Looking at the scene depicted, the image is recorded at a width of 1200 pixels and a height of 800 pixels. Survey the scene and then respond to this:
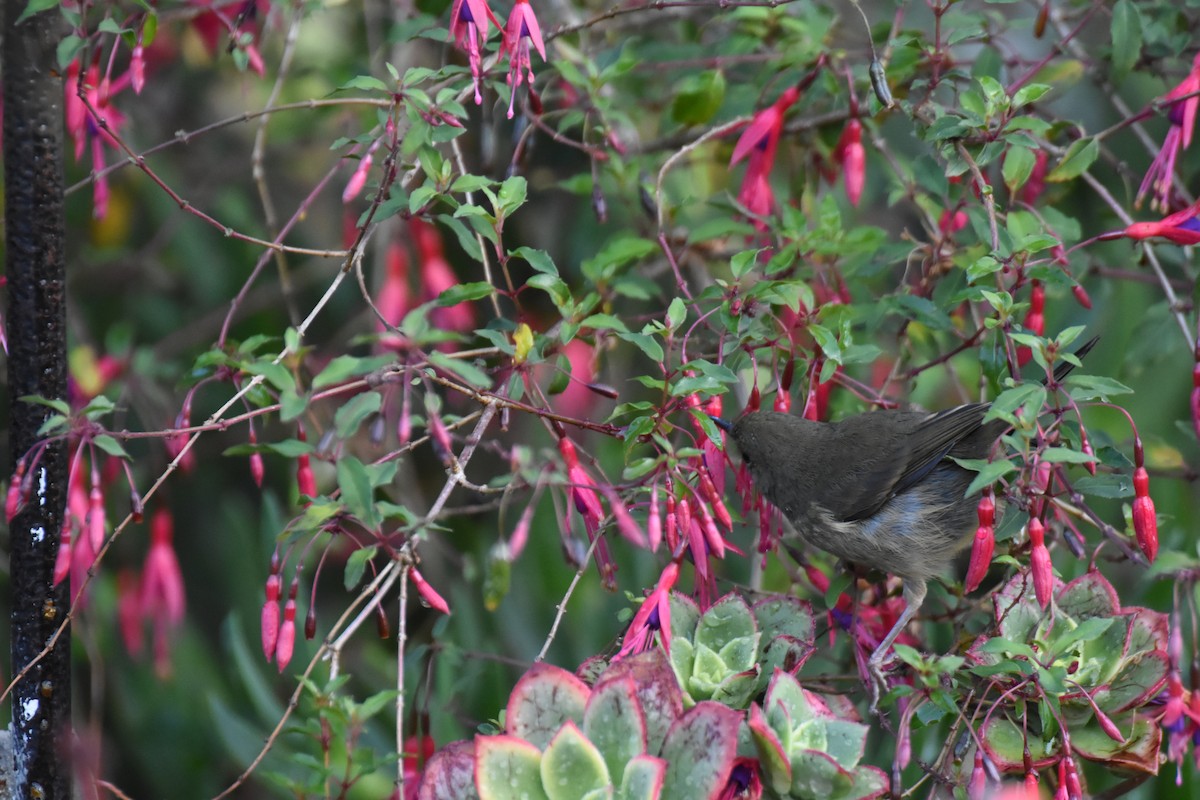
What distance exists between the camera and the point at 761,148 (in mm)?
2346

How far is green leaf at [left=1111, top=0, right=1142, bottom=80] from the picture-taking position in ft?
7.23

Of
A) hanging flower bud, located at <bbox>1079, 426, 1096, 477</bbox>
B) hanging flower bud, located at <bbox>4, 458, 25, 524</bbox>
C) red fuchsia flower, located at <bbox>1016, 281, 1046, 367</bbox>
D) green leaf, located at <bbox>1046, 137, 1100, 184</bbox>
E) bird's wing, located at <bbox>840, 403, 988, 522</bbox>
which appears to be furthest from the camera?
bird's wing, located at <bbox>840, 403, 988, 522</bbox>

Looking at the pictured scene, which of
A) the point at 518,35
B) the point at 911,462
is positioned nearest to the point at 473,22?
the point at 518,35

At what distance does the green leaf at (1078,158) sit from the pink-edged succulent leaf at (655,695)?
123cm

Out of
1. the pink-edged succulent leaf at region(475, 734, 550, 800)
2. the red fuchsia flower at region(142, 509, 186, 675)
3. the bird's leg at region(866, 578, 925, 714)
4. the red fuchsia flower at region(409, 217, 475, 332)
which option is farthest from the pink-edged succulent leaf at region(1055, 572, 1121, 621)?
the red fuchsia flower at region(142, 509, 186, 675)

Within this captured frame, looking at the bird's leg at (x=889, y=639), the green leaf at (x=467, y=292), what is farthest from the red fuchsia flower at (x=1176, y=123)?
the green leaf at (x=467, y=292)

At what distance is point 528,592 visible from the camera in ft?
11.1

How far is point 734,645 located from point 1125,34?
1.41 meters

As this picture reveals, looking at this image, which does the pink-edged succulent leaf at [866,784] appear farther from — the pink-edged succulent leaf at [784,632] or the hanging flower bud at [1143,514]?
the hanging flower bud at [1143,514]

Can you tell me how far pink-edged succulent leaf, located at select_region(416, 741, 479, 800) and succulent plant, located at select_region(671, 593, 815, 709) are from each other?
0.99 ft

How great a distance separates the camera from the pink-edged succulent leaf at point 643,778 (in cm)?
131

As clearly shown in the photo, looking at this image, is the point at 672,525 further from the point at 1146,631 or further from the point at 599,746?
the point at 1146,631

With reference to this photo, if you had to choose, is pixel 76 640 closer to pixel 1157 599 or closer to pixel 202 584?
pixel 202 584

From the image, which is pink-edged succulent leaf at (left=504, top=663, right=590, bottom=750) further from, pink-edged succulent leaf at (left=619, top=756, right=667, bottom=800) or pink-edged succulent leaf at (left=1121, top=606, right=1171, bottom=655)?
pink-edged succulent leaf at (left=1121, top=606, right=1171, bottom=655)
